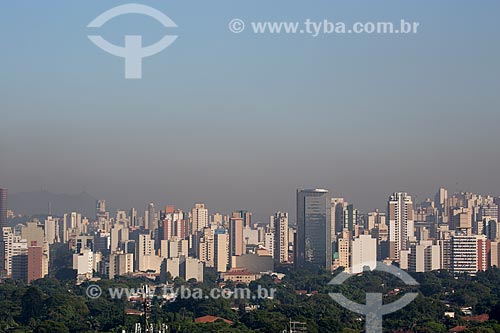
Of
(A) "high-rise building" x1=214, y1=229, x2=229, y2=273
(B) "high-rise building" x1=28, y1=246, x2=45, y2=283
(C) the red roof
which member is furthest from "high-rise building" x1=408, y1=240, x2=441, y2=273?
(C) the red roof

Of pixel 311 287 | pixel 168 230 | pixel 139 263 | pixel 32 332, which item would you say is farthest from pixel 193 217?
pixel 32 332

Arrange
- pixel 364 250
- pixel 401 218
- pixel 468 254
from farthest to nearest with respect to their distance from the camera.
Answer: pixel 401 218, pixel 364 250, pixel 468 254

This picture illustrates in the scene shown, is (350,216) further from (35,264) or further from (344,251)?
(35,264)

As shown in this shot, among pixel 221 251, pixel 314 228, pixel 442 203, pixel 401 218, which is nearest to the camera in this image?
pixel 221 251

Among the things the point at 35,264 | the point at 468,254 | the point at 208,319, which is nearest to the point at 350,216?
the point at 468,254

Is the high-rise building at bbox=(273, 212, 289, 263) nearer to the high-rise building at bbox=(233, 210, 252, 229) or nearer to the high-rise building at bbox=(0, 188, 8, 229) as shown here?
the high-rise building at bbox=(233, 210, 252, 229)

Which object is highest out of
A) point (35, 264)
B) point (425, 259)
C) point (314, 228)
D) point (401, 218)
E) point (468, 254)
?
point (401, 218)

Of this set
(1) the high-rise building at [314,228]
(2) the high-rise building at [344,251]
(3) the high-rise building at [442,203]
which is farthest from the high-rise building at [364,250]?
(3) the high-rise building at [442,203]
